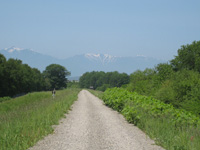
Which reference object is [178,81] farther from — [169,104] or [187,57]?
[169,104]

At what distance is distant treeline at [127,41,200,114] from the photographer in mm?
35531

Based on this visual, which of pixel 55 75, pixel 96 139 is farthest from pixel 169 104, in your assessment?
pixel 55 75

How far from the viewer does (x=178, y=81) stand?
1716 inches

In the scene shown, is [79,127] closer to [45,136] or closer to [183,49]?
[45,136]

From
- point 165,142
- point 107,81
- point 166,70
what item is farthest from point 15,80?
point 107,81

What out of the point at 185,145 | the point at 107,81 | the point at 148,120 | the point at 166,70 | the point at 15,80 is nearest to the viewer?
the point at 185,145

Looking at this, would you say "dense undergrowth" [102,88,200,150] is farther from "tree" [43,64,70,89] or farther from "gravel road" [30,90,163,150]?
"tree" [43,64,70,89]

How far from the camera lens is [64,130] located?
1100cm

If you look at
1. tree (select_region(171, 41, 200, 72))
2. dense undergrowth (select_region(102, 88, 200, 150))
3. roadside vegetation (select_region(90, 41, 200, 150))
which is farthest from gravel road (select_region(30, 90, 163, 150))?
tree (select_region(171, 41, 200, 72))

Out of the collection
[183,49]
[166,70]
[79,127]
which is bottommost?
[79,127]

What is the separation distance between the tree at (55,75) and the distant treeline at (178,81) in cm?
6028

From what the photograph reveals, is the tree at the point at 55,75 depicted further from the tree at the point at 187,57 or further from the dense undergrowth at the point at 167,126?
the dense undergrowth at the point at 167,126

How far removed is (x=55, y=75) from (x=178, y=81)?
82.6 metres

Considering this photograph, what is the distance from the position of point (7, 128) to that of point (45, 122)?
7.64ft
